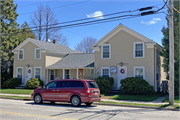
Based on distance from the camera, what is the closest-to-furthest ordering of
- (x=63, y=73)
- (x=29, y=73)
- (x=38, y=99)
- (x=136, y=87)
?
(x=38, y=99), (x=136, y=87), (x=63, y=73), (x=29, y=73)

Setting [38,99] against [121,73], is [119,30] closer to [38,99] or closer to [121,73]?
[121,73]

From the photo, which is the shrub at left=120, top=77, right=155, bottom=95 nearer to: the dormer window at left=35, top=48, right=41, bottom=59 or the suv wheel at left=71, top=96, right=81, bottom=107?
the suv wheel at left=71, top=96, right=81, bottom=107

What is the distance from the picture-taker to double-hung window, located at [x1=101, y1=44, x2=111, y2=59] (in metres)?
21.2

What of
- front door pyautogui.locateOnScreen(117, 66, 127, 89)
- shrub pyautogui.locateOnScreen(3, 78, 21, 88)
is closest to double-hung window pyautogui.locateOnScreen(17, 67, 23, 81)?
shrub pyautogui.locateOnScreen(3, 78, 21, 88)

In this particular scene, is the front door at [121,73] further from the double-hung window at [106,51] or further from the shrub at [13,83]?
the shrub at [13,83]

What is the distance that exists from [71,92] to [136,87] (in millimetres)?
7267

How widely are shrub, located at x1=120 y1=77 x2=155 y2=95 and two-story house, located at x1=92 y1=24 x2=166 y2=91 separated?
150 cm

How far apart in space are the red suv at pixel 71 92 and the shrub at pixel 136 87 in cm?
567

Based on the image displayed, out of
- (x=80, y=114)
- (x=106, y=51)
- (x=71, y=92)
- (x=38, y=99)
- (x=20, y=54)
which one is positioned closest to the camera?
(x=80, y=114)

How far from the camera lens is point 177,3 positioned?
1756 centimetres

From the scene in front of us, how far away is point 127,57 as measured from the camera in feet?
66.7

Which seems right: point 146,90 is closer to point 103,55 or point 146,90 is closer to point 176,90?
point 176,90

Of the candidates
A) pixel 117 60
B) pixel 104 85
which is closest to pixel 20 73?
pixel 104 85

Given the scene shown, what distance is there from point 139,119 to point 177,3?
12.8 meters
